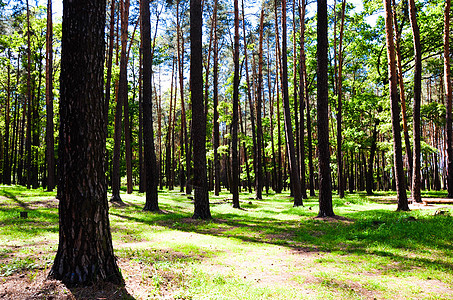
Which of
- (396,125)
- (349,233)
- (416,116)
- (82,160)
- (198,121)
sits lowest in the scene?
(349,233)

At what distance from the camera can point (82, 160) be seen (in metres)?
3.82

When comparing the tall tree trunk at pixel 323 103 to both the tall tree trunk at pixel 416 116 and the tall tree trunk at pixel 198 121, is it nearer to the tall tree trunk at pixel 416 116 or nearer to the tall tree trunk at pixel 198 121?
the tall tree trunk at pixel 198 121

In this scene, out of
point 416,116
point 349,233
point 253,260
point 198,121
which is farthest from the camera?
point 416,116

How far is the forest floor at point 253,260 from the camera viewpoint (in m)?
4.04

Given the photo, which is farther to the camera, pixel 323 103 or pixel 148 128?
pixel 148 128

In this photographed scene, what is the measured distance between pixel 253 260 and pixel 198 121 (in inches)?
258

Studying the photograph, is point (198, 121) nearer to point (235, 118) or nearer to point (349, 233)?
point (235, 118)

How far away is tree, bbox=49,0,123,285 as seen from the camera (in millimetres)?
3785

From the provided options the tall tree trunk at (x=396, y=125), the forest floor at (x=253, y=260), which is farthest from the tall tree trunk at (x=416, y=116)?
the forest floor at (x=253, y=260)

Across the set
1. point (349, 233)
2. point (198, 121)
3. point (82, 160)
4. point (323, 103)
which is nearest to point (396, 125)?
point (323, 103)

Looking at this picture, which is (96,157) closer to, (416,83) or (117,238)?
(117,238)

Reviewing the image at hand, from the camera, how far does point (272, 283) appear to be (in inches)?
183

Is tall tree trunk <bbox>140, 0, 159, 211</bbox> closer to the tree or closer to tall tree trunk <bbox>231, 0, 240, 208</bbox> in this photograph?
tall tree trunk <bbox>231, 0, 240, 208</bbox>

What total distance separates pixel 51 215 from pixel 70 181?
8.49 m
